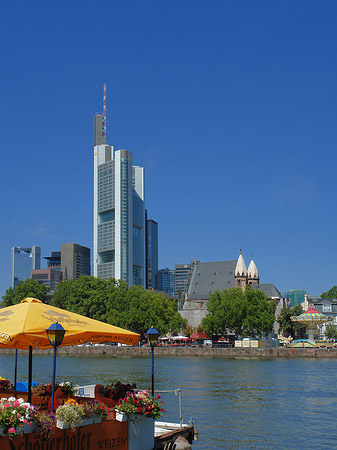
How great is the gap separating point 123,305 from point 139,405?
109650 mm

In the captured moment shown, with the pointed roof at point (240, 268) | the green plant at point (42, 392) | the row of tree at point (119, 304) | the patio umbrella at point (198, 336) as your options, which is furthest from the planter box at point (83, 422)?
the pointed roof at point (240, 268)

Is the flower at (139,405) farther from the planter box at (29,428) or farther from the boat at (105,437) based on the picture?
the planter box at (29,428)

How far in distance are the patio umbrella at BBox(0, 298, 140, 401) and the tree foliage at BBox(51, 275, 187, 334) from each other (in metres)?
102

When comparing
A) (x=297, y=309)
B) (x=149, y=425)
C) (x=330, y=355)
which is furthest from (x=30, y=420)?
(x=297, y=309)

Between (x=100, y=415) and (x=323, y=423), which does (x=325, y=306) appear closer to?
(x=323, y=423)

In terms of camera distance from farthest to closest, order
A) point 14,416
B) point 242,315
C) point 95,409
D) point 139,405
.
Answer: point 242,315
point 139,405
point 95,409
point 14,416

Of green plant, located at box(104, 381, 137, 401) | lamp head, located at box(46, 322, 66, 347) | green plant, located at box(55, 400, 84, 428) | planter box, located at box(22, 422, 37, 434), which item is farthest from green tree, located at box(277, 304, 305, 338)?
planter box, located at box(22, 422, 37, 434)

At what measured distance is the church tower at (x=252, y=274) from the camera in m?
162

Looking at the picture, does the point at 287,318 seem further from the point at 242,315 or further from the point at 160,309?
the point at 160,309

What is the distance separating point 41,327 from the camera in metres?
12.3

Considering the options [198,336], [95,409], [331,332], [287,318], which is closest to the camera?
[95,409]

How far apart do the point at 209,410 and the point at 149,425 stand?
57.4 ft

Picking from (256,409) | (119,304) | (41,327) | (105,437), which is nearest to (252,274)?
(119,304)

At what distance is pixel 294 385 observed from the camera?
152 feet
